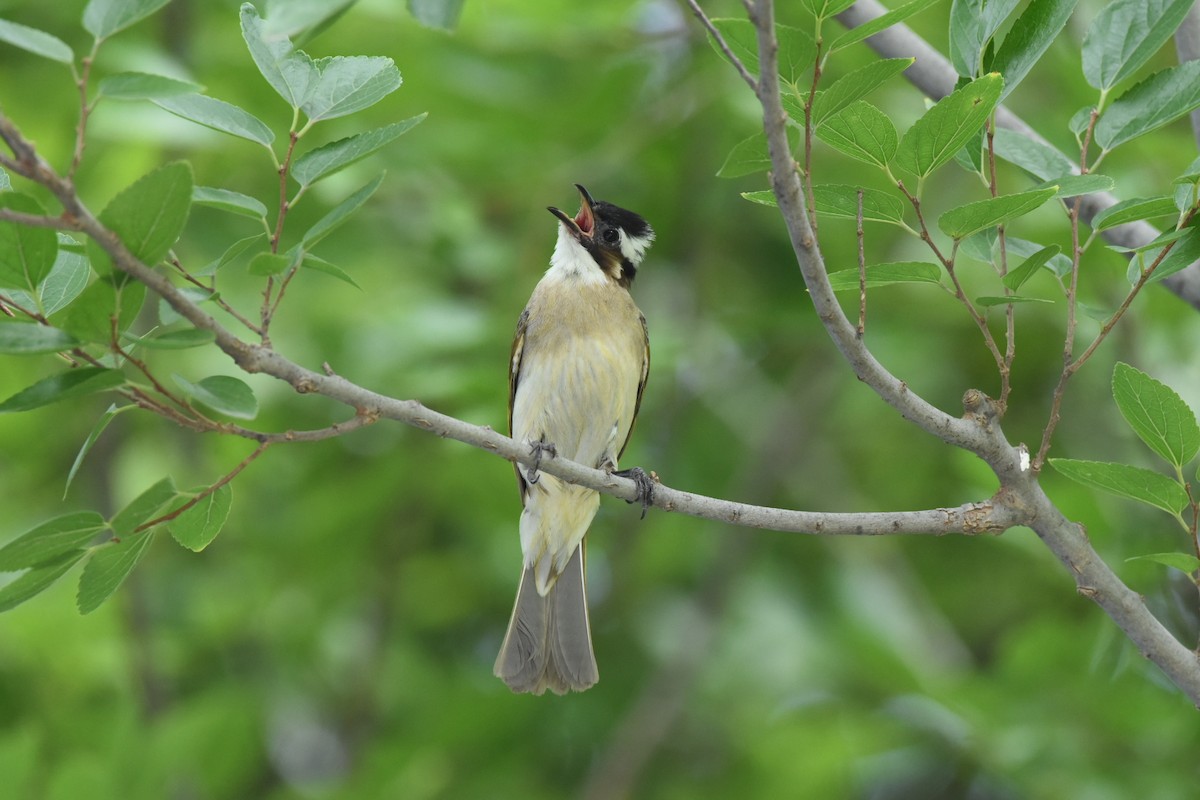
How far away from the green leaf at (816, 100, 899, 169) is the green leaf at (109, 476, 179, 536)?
4.44ft

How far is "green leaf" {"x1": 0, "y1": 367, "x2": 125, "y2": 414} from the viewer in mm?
2033

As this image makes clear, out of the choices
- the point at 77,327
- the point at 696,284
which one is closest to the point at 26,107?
the point at 696,284

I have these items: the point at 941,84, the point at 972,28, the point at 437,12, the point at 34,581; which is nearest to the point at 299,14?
the point at 437,12

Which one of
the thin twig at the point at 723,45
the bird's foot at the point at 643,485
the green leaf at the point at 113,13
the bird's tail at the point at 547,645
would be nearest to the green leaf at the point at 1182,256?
the thin twig at the point at 723,45

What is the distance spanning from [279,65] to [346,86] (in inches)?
5.0

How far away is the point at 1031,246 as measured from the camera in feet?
9.45

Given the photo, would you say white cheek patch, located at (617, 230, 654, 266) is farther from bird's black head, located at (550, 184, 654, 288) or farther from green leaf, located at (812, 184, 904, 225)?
green leaf, located at (812, 184, 904, 225)

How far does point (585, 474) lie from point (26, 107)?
12.3ft

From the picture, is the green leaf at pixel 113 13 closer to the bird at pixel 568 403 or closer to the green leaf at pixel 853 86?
the green leaf at pixel 853 86

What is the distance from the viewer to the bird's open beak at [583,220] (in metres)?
5.26

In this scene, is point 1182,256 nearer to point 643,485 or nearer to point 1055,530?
point 1055,530

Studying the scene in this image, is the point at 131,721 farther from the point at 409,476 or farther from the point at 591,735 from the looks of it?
the point at 591,735

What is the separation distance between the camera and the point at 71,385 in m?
2.07

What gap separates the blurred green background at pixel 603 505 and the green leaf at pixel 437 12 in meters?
3.06
